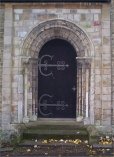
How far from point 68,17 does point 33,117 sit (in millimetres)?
3042

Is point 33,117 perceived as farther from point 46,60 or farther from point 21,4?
point 21,4

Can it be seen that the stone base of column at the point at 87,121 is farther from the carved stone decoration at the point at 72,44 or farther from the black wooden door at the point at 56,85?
the black wooden door at the point at 56,85

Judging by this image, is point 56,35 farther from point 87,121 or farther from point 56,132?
point 56,132

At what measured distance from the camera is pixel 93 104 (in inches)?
413

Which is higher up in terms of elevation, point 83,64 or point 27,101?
point 83,64

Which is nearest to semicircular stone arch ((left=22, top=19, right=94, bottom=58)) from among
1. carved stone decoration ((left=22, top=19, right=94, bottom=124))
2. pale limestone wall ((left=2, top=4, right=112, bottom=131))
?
carved stone decoration ((left=22, top=19, right=94, bottom=124))

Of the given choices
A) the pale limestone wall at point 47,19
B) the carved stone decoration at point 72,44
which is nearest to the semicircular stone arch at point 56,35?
the carved stone decoration at point 72,44

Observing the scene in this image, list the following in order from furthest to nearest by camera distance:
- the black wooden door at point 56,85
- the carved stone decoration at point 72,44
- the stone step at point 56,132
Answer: the black wooden door at point 56,85 → the carved stone decoration at point 72,44 → the stone step at point 56,132

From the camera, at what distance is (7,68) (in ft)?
34.8

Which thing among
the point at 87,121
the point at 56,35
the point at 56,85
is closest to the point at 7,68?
the point at 56,85

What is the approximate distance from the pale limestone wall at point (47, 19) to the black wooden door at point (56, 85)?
0.77 metres

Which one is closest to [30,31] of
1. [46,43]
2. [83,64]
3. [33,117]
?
[46,43]

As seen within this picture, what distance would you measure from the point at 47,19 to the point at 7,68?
5.92 ft

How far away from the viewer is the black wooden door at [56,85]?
1113cm
